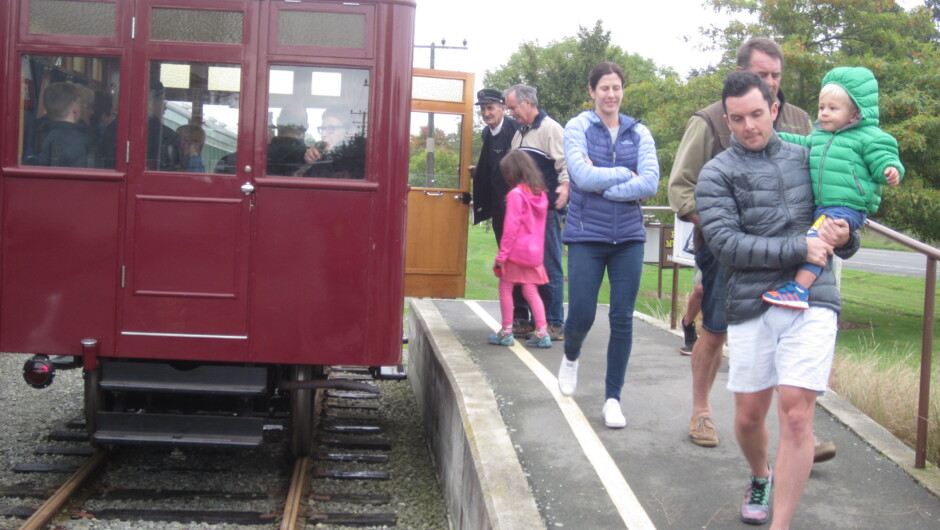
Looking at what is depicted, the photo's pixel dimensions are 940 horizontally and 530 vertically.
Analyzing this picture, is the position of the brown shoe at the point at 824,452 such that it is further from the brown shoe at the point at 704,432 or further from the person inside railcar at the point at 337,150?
the person inside railcar at the point at 337,150

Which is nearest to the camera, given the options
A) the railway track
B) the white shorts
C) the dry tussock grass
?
the white shorts

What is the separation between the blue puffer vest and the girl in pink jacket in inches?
77.5

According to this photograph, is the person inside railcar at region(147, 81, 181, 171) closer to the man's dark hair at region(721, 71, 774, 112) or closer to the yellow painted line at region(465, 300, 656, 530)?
the yellow painted line at region(465, 300, 656, 530)

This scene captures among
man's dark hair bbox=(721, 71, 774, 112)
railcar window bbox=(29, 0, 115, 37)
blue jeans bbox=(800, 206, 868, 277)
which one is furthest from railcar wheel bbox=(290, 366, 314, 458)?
blue jeans bbox=(800, 206, 868, 277)

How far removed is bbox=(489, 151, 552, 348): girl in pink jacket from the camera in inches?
291

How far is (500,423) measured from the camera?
17.6 ft

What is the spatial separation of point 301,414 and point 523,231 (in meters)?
2.20

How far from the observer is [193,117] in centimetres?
584

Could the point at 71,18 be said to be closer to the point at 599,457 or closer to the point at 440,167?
the point at 599,457

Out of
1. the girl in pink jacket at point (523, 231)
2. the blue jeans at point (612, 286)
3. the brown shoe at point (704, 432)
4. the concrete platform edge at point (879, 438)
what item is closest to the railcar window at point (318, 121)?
the blue jeans at point (612, 286)

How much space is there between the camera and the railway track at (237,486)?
5703mm

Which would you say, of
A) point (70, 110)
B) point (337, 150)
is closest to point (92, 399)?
point (70, 110)

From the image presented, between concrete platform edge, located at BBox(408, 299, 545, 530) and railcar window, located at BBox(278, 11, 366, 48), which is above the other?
railcar window, located at BBox(278, 11, 366, 48)

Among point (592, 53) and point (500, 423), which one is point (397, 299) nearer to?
point (500, 423)
